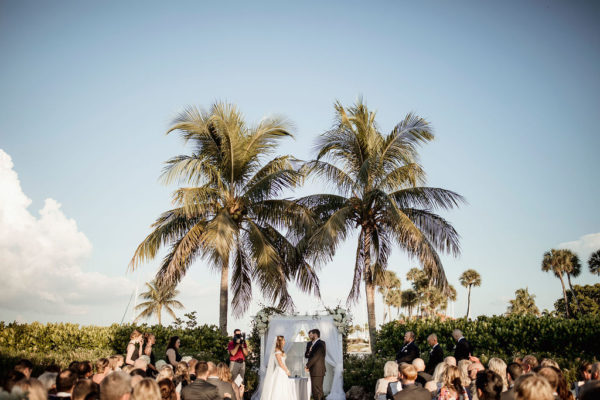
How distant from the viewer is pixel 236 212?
16594 millimetres

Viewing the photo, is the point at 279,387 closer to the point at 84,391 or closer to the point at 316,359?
the point at 316,359

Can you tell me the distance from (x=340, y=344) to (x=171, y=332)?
5913 millimetres

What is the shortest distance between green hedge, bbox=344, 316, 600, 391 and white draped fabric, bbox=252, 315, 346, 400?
624 mm

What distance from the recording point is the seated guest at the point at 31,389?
3946 millimetres

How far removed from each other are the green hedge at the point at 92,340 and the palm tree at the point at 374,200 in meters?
4.71

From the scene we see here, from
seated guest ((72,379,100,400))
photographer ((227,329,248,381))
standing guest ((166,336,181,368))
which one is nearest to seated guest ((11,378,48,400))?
seated guest ((72,379,100,400))

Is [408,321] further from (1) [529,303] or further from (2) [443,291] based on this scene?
(1) [529,303]

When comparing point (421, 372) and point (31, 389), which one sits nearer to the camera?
point (31, 389)

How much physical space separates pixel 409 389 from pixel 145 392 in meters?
3.02

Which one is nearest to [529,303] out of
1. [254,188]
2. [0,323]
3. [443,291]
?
[443,291]

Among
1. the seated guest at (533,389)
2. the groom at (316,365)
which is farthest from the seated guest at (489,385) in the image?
the groom at (316,365)

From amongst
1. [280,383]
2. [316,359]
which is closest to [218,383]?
[280,383]

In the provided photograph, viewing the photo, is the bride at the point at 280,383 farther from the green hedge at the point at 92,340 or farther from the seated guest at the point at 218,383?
the green hedge at the point at 92,340

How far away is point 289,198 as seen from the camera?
16953 millimetres
